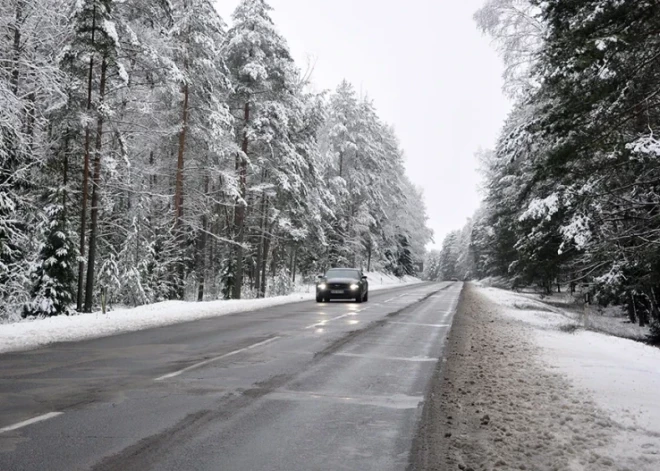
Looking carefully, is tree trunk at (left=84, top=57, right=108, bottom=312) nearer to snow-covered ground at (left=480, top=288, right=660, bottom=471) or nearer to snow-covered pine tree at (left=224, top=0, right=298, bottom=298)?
snow-covered pine tree at (left=224, top=0, right=298, bottom=298)

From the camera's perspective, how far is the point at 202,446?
484 cm

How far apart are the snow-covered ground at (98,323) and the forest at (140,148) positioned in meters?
1.85

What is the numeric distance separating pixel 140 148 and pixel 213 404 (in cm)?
2290

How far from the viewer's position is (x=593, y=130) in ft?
33.4

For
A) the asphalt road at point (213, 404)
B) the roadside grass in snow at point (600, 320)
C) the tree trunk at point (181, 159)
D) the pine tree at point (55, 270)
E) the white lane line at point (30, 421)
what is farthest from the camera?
the tree trunk at point (181, 159)

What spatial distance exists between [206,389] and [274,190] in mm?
23775

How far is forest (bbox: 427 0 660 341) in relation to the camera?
29.8 ft

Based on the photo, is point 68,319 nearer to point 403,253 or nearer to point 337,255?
point 337,255

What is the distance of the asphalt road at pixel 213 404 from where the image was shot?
4.59 meters

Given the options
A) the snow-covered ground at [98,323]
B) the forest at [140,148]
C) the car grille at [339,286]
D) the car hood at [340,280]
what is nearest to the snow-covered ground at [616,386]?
the snow-covered ground at [98,323]

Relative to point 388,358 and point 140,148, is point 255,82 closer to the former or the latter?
point 140,148

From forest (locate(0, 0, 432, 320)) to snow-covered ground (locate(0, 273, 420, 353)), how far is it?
6.06 feet

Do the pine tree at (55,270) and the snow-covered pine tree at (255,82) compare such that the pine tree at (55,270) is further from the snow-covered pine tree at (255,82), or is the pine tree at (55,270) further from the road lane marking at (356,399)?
the road lane marking at (356,399)

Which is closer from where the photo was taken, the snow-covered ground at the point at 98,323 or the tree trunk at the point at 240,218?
the snow-covered ground at the point at 98,323
